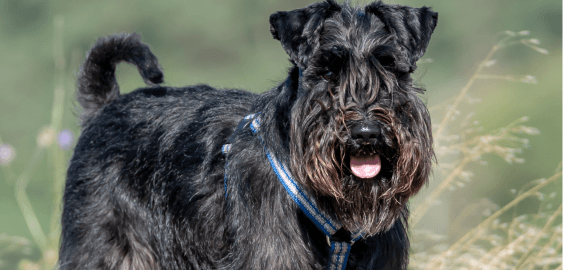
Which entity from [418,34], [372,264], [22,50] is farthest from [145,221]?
[22,50]

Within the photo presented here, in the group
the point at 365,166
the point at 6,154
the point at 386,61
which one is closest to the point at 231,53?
the point at 6,154

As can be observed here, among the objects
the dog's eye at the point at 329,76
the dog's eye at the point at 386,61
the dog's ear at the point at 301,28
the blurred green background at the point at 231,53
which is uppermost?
the dog's ear at the point at 301,28

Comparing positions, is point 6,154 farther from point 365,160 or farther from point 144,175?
point 365,160

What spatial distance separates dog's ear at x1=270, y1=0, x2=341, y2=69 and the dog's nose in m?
0.49

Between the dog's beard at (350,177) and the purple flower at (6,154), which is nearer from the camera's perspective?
the dog's beard at (350,177)

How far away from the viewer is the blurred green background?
15789 millimetres

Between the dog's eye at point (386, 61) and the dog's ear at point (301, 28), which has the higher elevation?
the dog's ear at point (301, 28)

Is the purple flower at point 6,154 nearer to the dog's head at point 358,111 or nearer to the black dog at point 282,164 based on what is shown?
the black dog at point 282,164

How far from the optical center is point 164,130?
4.04 meters

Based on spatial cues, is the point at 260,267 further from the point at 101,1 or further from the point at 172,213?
the point at 101,1

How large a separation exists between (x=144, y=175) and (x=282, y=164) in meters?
1.23

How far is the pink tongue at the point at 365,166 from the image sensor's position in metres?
2.86

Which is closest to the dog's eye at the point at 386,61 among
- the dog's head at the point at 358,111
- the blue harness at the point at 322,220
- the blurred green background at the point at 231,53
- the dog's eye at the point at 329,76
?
the dog's head at the point at 358,111

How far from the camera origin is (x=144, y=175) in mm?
3951
